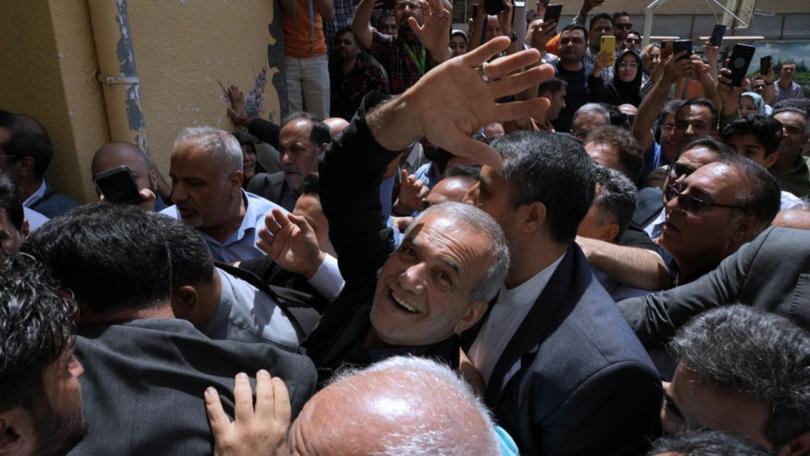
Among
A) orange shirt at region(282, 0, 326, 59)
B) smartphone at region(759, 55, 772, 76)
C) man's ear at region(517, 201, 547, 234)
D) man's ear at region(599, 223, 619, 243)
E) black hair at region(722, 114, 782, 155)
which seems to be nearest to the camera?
man's ear at region(517, 201, 547, 234)

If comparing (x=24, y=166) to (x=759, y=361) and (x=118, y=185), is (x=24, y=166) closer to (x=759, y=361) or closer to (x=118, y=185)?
(x=118, y=185)

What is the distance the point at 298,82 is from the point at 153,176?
252 centimetres

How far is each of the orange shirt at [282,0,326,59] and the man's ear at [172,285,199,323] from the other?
13.3ft

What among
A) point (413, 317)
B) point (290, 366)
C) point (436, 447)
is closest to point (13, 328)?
point (290, 366)

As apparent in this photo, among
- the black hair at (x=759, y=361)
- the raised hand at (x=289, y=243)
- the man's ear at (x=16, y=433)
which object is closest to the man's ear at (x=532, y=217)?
the black hair at (x=759, y=361)

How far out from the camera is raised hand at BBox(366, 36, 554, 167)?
6.18ft

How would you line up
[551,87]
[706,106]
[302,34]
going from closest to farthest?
[706,106] → [302,34] → [551,87]

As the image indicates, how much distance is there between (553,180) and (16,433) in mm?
1579

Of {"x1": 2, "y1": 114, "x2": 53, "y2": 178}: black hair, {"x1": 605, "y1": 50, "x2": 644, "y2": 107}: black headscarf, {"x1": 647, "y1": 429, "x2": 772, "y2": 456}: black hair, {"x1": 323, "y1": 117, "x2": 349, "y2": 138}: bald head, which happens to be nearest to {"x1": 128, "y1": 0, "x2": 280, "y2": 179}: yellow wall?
{"x1": 2, "y1": 114, "x2": 53, "y2": 178}: black hair

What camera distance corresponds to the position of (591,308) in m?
1.79

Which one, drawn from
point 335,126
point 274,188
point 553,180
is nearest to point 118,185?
point 274,188

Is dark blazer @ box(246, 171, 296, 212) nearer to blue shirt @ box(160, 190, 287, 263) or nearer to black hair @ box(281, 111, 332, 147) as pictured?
black hair @ box(281, 111, 332, 147)

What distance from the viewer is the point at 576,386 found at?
160 centimetres

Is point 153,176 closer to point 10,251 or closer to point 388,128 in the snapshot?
point 10,251
